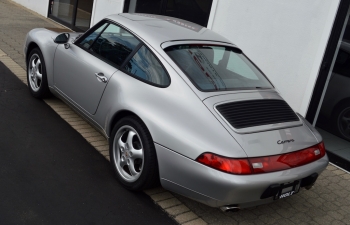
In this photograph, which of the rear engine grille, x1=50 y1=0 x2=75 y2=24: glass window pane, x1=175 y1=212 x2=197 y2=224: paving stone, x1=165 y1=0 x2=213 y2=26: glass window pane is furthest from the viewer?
x1=50 y1=0 x2=75 y2=24: glass window pane

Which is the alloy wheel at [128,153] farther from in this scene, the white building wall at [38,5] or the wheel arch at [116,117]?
the white building wall at [38,5]

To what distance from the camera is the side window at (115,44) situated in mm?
4617

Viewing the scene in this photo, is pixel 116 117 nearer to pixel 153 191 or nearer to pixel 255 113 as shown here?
pixel 153 191

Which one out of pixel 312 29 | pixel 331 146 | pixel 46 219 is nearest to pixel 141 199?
pixel 46 219

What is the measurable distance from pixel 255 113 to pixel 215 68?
0.70 meters

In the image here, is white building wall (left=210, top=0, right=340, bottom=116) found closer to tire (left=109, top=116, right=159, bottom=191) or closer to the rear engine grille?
the rear engine grille

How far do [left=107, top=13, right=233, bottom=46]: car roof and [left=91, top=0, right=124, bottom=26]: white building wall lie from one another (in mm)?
5710

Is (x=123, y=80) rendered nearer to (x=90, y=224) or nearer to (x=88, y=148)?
(x=88, y=148)

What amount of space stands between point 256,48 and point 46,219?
4.73 metres

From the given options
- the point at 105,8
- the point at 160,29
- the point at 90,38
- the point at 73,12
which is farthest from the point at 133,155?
the point at 73,12

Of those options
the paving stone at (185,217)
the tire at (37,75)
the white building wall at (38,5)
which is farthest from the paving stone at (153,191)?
the white building wall at (38,5)

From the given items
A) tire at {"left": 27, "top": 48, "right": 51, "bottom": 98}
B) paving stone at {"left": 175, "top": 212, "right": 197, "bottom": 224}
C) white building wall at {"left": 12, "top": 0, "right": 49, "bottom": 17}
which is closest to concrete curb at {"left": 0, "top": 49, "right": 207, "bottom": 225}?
paving stone at {"left": 175, "top": 212, "right": 197, "bottom": 224}

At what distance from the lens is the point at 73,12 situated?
1232 centimetres

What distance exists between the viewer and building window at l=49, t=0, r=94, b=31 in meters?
11.9
